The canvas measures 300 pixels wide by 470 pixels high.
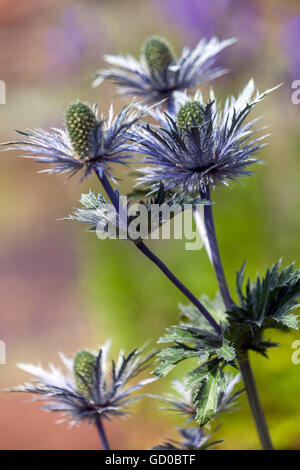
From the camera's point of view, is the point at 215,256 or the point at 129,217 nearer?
the point at 129,217

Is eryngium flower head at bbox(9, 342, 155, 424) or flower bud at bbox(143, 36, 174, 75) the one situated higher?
flower bud at bbox(143, 36, 174, 75)

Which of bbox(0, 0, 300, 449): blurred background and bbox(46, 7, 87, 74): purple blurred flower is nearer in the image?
bbox(0, 0, 300, 449): blurred background

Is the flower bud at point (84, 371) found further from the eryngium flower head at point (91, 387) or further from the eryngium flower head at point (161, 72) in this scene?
the eryngium flower head at point (161, 72)

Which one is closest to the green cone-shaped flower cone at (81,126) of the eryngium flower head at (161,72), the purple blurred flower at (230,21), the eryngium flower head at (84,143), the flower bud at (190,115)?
the eryngium flower head at (84,143)

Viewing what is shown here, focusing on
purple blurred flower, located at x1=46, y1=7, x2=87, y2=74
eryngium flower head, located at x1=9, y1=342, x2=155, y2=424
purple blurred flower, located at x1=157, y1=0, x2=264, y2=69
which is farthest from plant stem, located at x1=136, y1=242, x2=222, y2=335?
purple blurred flower, located at x1=46, y1=7, x2=87, y2=74

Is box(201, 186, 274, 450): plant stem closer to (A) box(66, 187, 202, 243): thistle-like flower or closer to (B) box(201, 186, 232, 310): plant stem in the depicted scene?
(B) box(201, 186, 232, 310): plant stem

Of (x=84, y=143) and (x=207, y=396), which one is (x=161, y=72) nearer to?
(x=84, y=143)

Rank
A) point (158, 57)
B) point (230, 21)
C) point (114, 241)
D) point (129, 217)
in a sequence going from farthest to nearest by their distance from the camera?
point (230, 21)
point (114, 241)
point (158, 57)
point (129, 217)

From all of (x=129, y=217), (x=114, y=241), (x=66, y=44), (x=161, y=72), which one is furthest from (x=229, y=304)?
(x=66, y=44)
